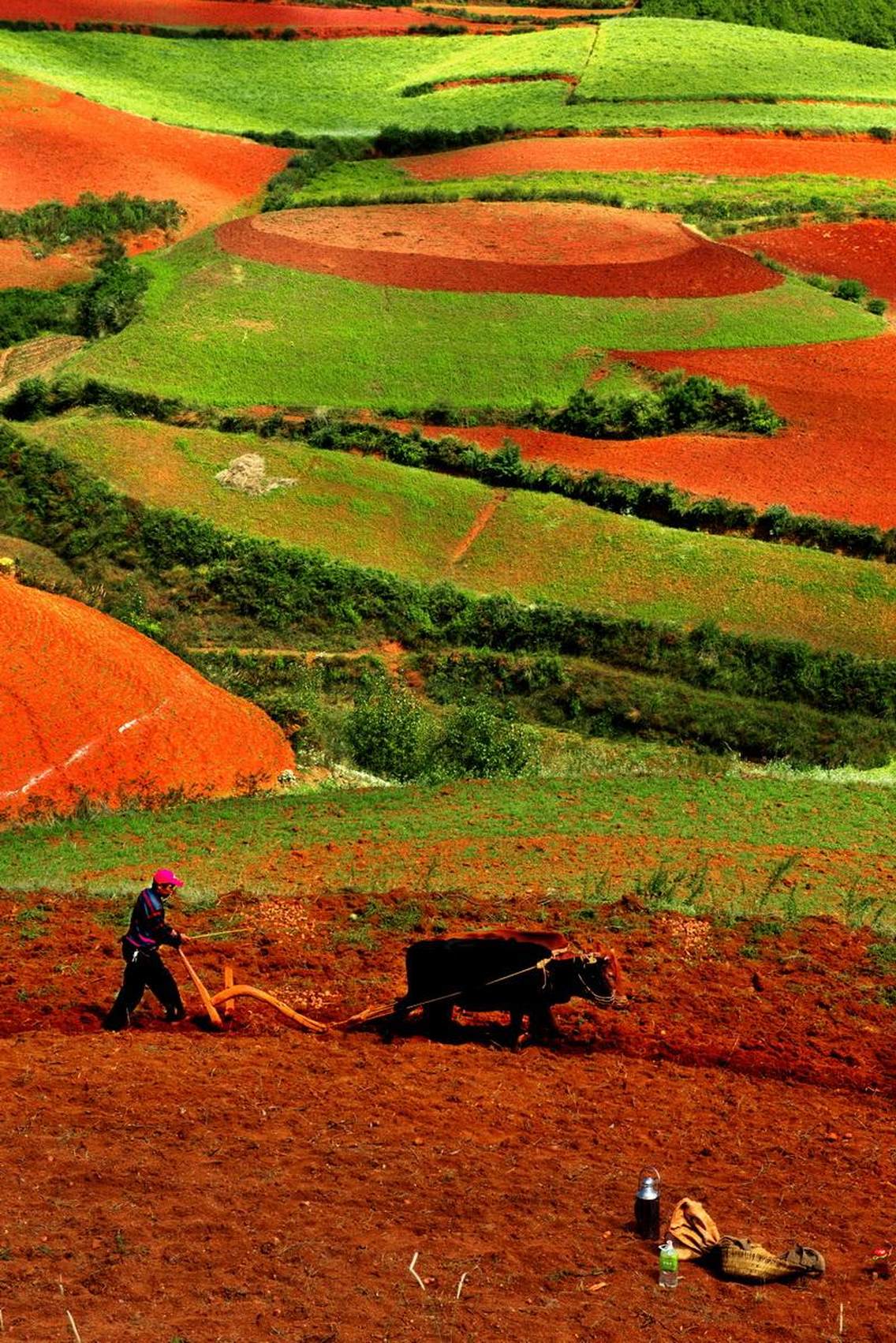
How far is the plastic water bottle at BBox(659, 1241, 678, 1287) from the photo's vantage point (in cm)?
1140

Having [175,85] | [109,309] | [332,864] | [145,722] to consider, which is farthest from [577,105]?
[332,864]

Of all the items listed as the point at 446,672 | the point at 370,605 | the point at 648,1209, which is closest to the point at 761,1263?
the point at 648,1209

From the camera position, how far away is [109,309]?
185ft

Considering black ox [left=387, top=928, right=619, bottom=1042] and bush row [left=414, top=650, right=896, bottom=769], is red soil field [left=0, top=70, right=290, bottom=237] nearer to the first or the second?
bush row [left=414, top=650, right=896, bottom=769]

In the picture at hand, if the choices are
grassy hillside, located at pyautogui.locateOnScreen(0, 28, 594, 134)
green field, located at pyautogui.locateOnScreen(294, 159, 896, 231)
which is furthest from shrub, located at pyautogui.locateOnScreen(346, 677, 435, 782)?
grassy hillside, located at pyautogui.locateOnScreen(0, 28, 594, 134)

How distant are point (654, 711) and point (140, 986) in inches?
851

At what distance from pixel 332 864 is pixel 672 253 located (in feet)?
131

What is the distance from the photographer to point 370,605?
40719mm

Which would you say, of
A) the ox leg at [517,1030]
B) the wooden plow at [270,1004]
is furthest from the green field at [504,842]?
the ox leg at [517,1030]

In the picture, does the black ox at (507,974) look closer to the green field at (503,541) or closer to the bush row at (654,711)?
the bush row at (654,711)

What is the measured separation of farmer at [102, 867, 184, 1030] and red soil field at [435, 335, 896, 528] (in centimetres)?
2917

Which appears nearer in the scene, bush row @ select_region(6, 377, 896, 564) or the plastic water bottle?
the plastic water bottle

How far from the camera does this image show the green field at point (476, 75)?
8369 centimetres

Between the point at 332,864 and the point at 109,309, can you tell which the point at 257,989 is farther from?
the point at 109,309
